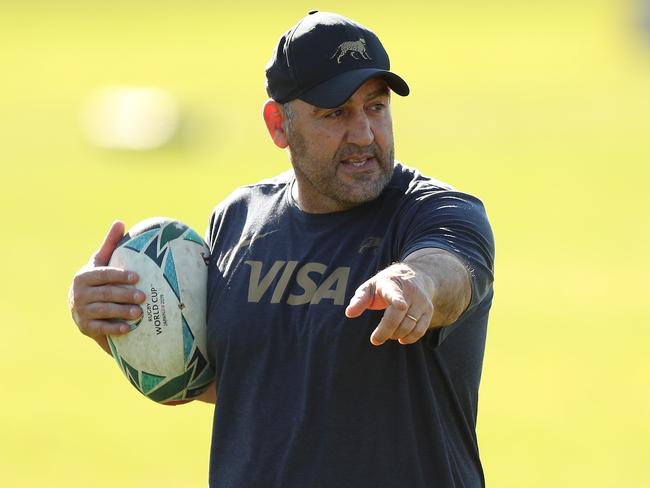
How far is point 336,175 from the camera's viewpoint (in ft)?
16.6

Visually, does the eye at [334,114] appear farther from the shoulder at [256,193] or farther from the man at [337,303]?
the shoulder at [256,193]

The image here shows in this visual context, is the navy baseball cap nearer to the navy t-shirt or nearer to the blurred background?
the navy t-shirt

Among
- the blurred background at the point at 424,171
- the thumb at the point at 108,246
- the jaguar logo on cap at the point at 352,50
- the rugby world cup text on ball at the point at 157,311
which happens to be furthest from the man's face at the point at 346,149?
the blurred background at the point at 424,171

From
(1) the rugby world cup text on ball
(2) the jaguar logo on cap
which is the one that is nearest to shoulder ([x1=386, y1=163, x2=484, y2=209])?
(2) the jaguar logo on cap

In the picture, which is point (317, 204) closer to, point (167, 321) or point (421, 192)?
point (421, 192)

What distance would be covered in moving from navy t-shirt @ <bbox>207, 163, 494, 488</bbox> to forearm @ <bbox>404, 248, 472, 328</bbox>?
61 mm

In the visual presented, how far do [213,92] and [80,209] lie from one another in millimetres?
14950

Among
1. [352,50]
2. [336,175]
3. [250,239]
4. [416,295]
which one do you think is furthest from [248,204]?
[416,295]

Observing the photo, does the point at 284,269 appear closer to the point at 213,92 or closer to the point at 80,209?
the point at 80,209

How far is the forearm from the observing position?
4.34 meters

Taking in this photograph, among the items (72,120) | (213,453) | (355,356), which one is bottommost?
(72,120)

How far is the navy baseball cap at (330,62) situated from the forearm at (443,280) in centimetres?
75

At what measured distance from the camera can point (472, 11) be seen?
56.1 meters

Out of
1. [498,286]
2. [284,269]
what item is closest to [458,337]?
[284,269]
